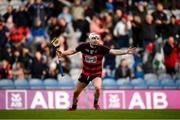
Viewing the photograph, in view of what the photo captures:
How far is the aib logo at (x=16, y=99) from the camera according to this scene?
20.0 m

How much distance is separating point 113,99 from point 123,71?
1.27 m

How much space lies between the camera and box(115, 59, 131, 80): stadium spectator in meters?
20.9

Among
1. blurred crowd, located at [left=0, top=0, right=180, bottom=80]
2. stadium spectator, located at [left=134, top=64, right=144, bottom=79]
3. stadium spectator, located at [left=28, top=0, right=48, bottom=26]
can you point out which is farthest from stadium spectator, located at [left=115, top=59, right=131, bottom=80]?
stadium spectator, located at [left=28, top=0, right=48, bottom=26]

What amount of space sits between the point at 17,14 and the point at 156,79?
17.7ft

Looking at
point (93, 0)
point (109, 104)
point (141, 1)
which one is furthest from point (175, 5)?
point (109, 104)

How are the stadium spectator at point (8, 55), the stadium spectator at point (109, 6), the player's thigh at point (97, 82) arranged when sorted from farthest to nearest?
the stadium spectator at point (109, 6) → the stadium spectator at point (8, 55) → the player's thigh at point (97, 82)

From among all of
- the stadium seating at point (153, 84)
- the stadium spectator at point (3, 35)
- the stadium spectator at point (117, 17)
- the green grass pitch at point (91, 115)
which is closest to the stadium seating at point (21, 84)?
the stadium spectator at point (3, 35)

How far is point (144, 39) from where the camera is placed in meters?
22.0

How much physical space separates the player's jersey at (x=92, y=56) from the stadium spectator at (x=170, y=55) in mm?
5490

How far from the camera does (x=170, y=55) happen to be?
21484 millimetres

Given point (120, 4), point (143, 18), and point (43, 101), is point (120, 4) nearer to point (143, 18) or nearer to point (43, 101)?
point (143, 18)

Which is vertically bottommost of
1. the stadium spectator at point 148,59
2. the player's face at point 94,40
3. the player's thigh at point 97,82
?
the player's thigh at point 97,82

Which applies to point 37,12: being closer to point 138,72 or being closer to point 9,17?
point 9,17

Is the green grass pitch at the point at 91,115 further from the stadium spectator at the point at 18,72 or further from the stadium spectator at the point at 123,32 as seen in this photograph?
the stadium spectator at the point at 123,32
